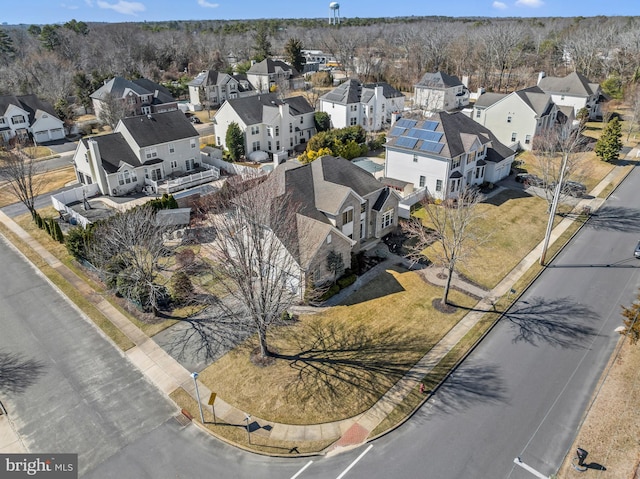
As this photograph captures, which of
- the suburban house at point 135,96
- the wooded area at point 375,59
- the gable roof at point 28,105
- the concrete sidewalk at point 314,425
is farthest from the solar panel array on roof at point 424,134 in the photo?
the wooded area at point 375,59

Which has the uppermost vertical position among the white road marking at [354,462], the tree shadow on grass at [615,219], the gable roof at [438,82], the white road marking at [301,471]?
the gable roof at [438,82]

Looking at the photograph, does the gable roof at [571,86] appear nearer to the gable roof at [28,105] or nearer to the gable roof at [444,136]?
the gable roof at [444,136]

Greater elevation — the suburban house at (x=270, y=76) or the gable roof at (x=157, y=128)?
the suburban house at (x=270, y=76)

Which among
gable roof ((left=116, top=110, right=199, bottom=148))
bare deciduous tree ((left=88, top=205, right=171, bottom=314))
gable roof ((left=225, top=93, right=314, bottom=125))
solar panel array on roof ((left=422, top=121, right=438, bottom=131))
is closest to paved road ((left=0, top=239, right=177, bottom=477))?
bare deciduous tree ((left=88, top=205, right=171, bottom=314))

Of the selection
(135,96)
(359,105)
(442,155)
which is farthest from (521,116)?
(135,96)

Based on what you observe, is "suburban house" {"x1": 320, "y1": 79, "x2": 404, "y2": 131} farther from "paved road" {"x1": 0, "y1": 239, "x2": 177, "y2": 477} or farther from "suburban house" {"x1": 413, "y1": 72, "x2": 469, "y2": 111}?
"paved road" {"x1": 0, "y1": 239, "x2": 177, "y2": 477}

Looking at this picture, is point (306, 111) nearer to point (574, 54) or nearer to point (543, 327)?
point (543, 327)

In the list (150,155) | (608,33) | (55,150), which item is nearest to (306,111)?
(150,155)
